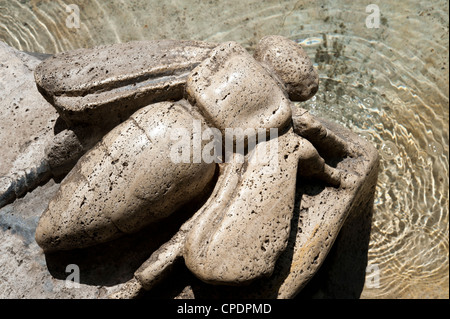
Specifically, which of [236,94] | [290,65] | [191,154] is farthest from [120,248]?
[290,65]

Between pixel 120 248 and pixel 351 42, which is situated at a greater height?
pixel 351 42

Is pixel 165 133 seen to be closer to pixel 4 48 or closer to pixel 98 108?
pixel 98 108

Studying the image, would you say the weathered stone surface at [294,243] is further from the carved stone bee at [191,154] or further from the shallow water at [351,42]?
the shallow water at [351,42]

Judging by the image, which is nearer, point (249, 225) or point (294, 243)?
point (249, 225)

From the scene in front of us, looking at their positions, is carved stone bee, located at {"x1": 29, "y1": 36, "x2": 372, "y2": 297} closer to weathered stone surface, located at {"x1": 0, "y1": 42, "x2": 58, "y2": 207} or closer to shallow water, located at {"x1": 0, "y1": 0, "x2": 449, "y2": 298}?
weathered stone surface, located at {"x1": 0, "y1": 42, "x2": 58, "y2": 207}

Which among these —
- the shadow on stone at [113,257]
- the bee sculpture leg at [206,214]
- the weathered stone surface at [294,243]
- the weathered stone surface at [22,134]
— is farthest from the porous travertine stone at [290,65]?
the weathered stone surface at [22,134]

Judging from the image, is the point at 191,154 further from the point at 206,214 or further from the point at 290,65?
the point at 290,65
